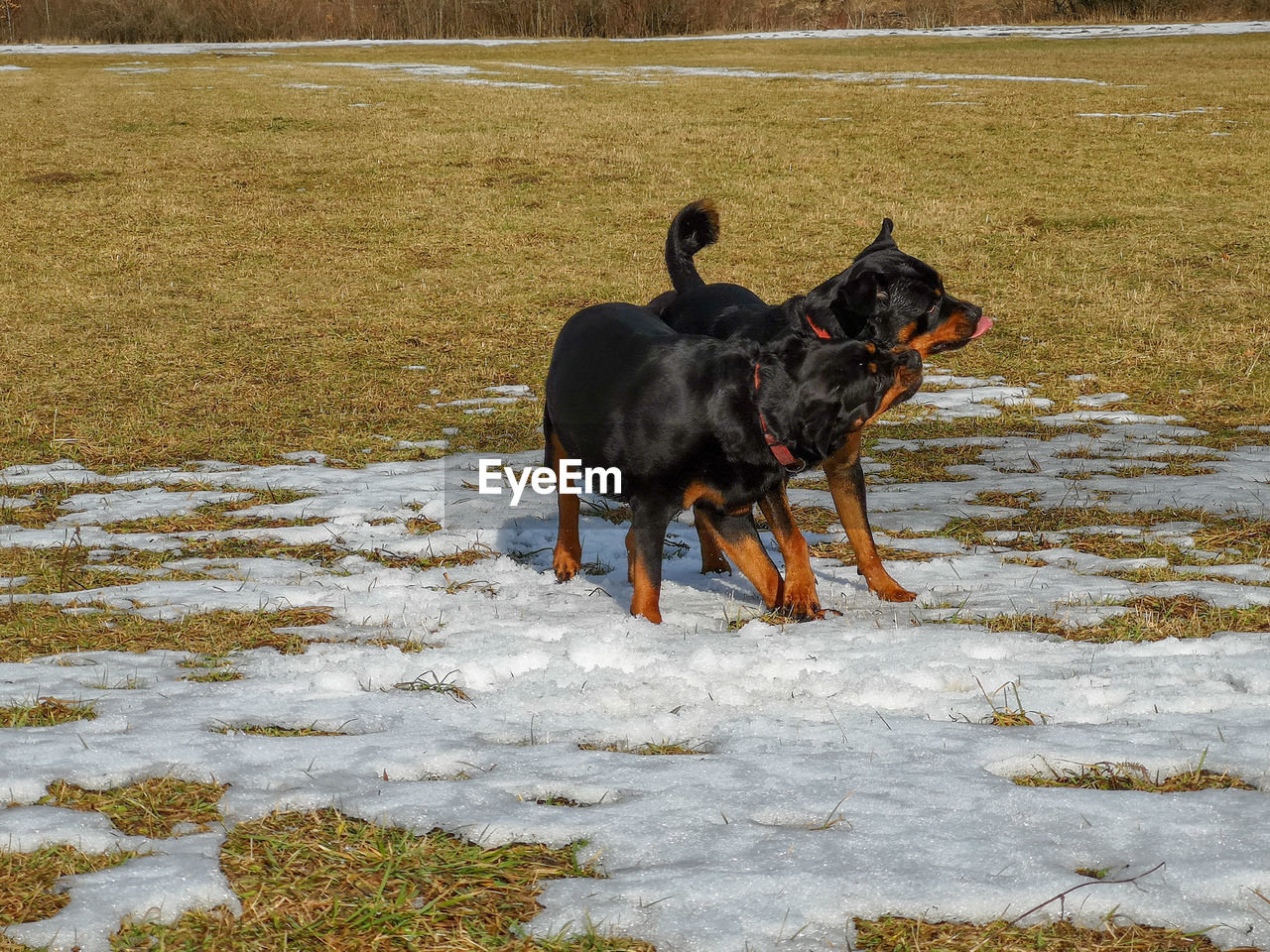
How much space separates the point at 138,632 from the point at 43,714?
80 cm

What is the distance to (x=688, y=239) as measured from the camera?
5.62 meters

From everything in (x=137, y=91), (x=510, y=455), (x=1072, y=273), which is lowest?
(x=510, y=455)

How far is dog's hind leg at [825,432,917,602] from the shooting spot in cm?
445

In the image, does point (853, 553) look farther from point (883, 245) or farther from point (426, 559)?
point (426, 559)

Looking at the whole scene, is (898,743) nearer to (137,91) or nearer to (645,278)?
(645,278)

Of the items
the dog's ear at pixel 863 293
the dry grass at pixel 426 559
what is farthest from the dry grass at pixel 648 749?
the dog's ear at pixel 863 293

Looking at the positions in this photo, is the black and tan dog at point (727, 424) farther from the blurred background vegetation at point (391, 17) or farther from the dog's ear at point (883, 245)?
the blurred background vegetation at point (391, 17)

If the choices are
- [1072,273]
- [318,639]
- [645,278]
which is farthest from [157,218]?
[318,639]

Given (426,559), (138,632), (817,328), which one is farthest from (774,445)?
(138,632)

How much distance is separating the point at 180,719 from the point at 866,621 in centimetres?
221

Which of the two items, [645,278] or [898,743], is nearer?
[898,743]

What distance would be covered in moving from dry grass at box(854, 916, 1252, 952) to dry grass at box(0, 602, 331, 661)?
2.23m

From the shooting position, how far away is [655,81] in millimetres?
24469

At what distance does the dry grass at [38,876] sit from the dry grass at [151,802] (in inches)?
5.2
